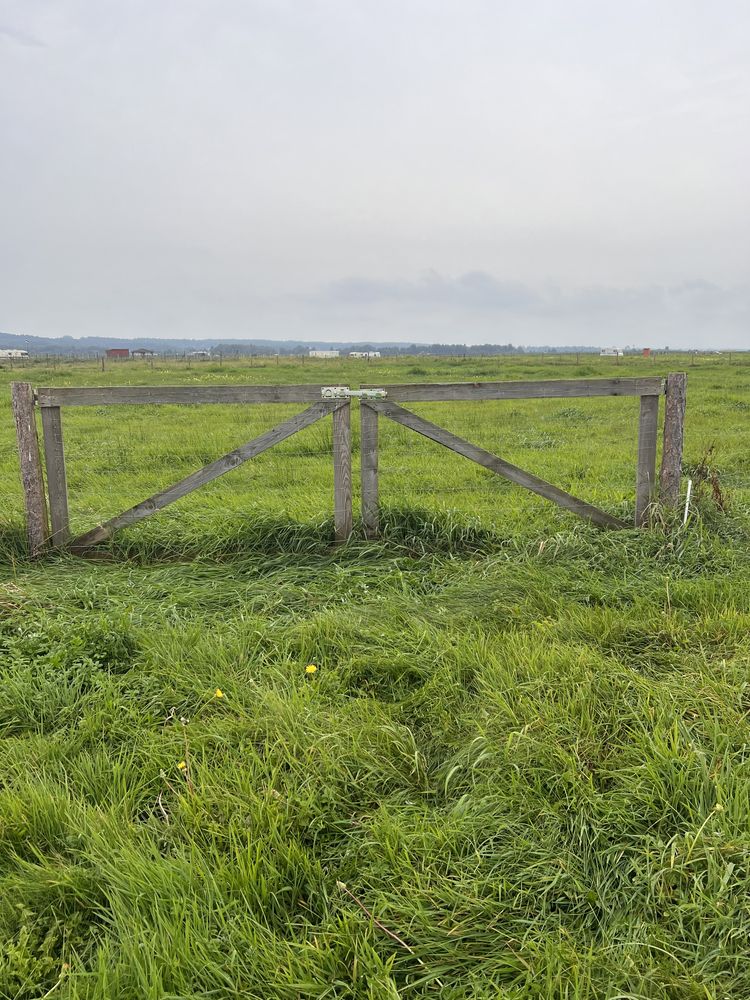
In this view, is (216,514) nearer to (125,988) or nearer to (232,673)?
(232,673)

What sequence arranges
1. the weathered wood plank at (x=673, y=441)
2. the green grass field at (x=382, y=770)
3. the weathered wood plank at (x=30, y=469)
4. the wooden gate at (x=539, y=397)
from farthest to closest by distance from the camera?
the weathered wood plank at (x=673, y=441)
the wooden gate at (x=539, y=397)
the weathered wood plank at (x=30, y=469)
the green grass field at (x=382, y=770)

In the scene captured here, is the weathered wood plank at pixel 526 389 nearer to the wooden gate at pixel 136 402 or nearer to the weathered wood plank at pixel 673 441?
the weathered wood plank at pixel 673 441

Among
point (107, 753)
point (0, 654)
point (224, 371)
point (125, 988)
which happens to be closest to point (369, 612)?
point (107, 753)

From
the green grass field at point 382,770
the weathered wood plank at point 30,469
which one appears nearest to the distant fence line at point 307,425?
the weathered wood plank at point 30,469

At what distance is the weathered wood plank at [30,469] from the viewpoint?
5.96 metres

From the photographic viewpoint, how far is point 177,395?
20.3 feet

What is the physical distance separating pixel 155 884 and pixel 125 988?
36 centimetres

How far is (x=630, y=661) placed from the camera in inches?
155

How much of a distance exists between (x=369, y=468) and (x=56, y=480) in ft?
9.88

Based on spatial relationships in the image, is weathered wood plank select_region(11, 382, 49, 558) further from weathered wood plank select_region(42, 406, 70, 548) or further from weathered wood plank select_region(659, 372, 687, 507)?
weathered wood plank select_region(659, 372, 687, 507)

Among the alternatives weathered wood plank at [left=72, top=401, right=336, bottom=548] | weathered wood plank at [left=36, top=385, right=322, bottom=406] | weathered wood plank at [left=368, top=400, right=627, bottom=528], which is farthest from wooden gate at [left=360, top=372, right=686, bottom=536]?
weathered wood plank at [left=36, top=385, right=322, bottom=406]

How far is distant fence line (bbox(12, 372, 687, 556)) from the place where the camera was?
19.7 ft

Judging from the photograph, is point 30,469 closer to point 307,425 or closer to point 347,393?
point 307,425

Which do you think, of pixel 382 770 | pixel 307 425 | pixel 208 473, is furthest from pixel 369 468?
pixel 382 770
